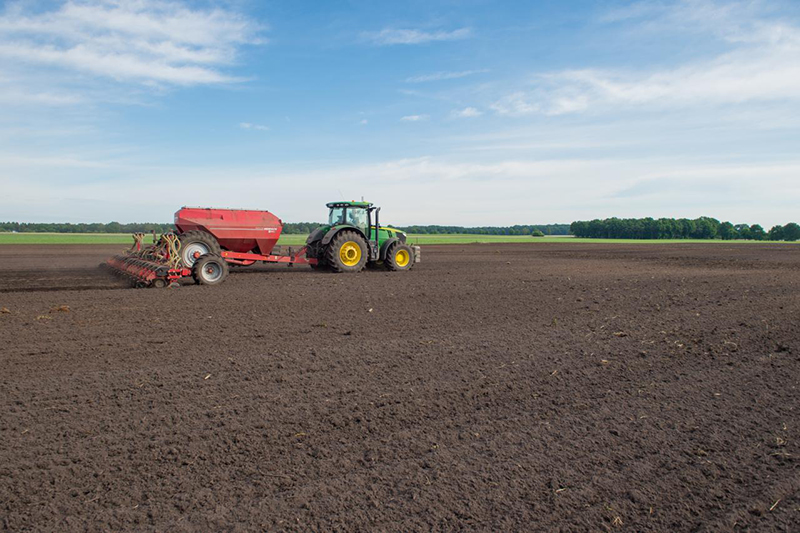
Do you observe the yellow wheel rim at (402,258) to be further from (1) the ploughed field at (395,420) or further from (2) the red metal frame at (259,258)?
(1) the ploughed field at (395,420)

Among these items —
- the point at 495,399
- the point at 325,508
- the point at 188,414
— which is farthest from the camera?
the point at 495,399

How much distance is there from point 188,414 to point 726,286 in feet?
48.8

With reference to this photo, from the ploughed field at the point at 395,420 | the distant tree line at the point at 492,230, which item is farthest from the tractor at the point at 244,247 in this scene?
the distant tree line at the point at 492,230

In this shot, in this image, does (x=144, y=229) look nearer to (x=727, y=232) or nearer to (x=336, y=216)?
(x=336, y=216)

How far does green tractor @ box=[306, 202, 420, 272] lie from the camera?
16.3m

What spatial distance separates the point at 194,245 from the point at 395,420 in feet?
36.5

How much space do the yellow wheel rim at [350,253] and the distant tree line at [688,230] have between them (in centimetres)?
6716

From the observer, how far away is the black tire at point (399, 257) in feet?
57.8

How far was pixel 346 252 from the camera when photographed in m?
16.5

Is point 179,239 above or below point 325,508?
above

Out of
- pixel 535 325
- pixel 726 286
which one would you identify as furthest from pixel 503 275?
pixel 535 325

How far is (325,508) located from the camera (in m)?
3.42

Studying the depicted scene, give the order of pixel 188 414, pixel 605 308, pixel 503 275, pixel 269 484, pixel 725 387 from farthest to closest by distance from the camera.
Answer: pixel 503 275 < pixel 605 308 < pixel 725 387 < pixel 188 414 < pixel 269 484

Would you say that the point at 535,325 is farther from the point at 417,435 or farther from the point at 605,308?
the point at 417,435
